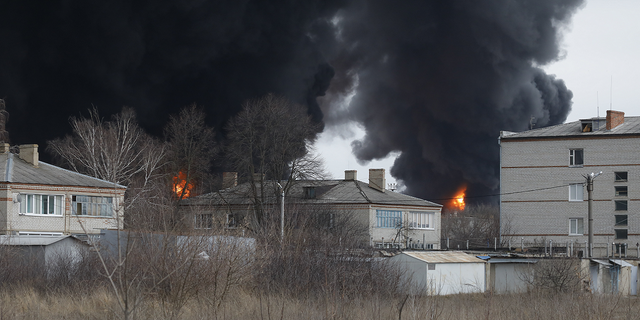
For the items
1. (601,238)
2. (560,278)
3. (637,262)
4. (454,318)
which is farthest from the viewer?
(601,238)

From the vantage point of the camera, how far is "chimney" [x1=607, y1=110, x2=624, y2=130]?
2427 inches

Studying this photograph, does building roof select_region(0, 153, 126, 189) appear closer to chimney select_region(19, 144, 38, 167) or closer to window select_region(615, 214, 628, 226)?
chimney select_region(19, 144, 38, 167)

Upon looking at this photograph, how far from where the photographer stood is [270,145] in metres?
53.6

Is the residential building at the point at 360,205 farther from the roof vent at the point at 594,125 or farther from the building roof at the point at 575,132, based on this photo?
the roof vent at the point at 594,125

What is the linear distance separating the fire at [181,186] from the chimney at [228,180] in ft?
10.5

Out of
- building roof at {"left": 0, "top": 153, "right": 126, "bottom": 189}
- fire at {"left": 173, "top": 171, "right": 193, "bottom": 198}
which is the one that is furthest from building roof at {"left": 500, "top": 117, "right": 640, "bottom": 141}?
building roof at {"left": 0, "top": 153, "right": 126, "bottom": 189}

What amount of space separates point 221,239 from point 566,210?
48.0 metres

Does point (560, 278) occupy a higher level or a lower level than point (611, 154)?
lower

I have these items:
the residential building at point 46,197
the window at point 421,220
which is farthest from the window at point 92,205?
the window at point 421,220

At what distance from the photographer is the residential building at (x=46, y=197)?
43.8 metres

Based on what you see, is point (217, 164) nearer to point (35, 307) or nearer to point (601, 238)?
point (601, 238)

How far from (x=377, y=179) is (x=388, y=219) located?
5165 millimetres

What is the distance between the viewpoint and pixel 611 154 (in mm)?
61094

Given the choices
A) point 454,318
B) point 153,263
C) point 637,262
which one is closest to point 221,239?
point 153,263
